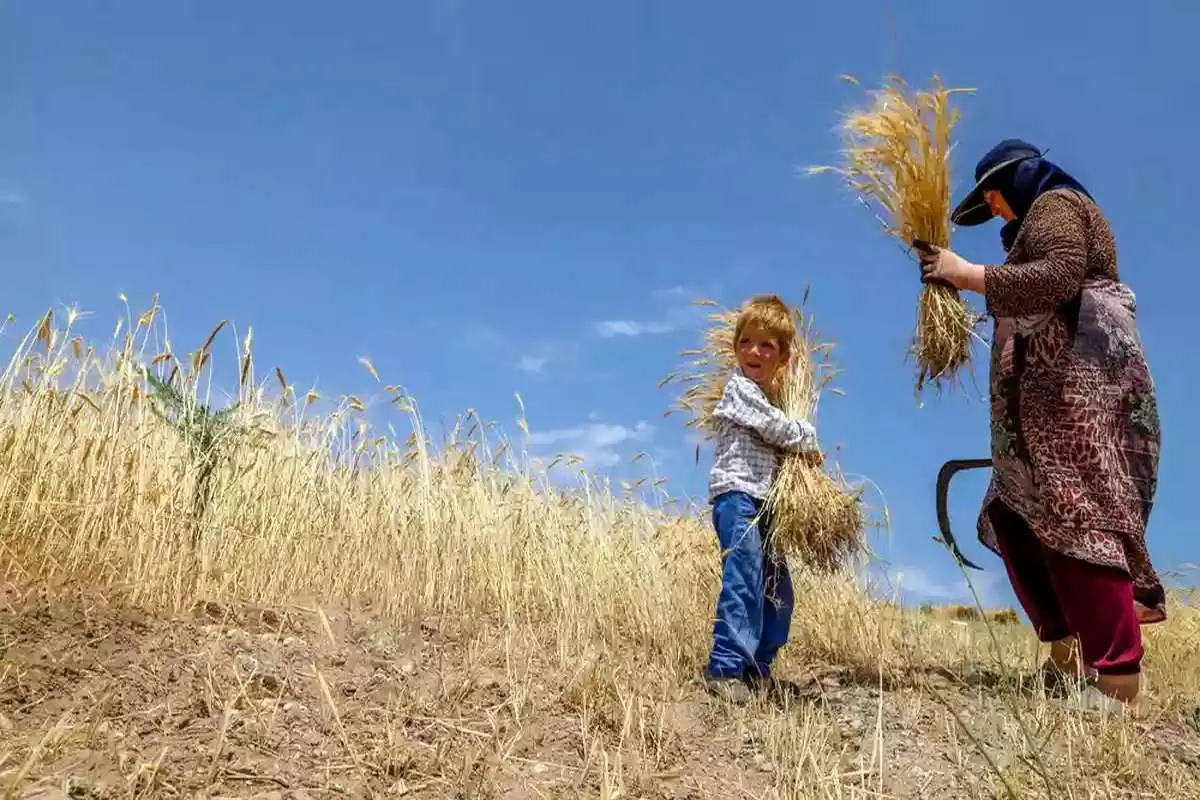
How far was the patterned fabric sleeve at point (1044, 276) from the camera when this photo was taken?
3.40 m

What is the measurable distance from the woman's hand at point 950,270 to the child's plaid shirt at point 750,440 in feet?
2.42

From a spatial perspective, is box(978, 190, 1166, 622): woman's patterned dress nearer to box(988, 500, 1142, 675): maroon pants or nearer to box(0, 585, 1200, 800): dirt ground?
box(988, 500, 1142, 675): maroon pants

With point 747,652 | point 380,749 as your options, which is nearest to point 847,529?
point 747,652

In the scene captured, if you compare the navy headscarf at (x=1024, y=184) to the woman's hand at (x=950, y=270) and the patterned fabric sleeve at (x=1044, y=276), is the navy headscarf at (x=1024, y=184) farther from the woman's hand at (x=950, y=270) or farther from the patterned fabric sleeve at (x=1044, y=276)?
the woman's hand at (x=950, y=270)

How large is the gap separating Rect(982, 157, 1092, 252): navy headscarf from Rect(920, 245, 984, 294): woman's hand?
0.46 meters

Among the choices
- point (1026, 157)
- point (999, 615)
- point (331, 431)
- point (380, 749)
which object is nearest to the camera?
Answer: point (380, 749)

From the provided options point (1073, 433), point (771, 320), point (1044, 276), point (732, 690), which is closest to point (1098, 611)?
point (1073, 433)

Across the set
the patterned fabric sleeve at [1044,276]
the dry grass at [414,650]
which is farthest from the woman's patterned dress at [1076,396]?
the dry grass at [414,650]

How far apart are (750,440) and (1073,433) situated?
114 centimetres

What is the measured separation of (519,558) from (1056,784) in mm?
3015

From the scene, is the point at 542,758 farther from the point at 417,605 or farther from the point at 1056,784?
the point at 417,605

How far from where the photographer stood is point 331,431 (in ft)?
18.0

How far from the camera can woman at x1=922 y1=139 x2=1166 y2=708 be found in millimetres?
3348

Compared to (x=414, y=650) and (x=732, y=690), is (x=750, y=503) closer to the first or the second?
(x=732, y=690)
